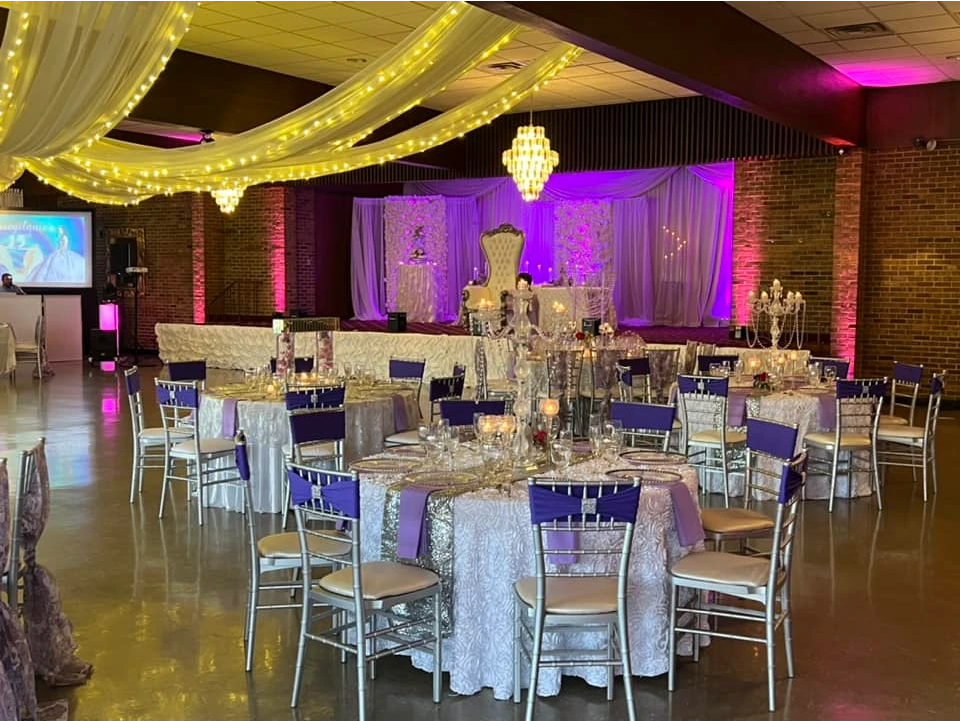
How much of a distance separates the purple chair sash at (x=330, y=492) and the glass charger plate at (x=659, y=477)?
1.26 metres

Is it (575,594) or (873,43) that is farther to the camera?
(873,43)

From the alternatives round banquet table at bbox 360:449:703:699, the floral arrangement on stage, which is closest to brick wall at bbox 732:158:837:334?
the floral arrangement on stage

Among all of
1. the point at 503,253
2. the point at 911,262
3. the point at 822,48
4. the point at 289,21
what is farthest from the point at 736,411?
the point at 503,253

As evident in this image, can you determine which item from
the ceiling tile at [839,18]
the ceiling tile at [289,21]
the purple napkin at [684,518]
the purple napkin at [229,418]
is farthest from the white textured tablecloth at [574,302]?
the purple napkin at [684,518]

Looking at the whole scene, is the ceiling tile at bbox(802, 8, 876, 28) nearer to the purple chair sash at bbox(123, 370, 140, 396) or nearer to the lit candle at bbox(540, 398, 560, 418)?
the lit candle at bbox(540, 398, 560, 418)

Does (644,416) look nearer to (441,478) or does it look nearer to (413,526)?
(441,478)

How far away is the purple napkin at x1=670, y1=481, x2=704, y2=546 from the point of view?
4453 millimetres

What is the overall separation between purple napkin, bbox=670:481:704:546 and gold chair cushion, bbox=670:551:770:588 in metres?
0.07

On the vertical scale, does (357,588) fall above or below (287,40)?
below

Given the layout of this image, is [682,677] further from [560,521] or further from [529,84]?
[529,84]

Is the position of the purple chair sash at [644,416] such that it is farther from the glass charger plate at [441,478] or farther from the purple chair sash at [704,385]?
the purple chair sash at [704,385]

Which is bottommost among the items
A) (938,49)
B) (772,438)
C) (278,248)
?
(772,438)

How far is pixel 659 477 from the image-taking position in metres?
4.63

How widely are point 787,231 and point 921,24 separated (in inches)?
183
